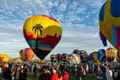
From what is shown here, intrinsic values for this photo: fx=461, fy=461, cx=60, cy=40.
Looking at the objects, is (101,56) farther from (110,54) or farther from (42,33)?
(42,33)

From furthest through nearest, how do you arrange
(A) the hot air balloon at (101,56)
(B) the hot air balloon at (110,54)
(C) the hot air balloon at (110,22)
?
(A) the hot air balloon at (101,56)
(B) the hot air balloon at (110,54)
(C) the hot air balloon at (110,22)

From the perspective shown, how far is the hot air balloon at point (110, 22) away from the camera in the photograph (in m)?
22.0

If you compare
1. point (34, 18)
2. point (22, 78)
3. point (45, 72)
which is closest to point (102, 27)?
point (22, 78)

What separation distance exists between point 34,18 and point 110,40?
1158 cm

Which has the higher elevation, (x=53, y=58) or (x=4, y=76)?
(x=4, y=76)

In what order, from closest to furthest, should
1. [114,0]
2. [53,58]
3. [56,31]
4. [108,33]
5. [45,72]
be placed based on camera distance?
[45,72]
[114,0]
[108,33]
[56,31]
[53,58]

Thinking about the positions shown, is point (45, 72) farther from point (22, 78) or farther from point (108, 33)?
point (108, 33)

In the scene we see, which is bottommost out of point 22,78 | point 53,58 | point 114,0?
point 53,58

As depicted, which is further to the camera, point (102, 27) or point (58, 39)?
point (58, 39)

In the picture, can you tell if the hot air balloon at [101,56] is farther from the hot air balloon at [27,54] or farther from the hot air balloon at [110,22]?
the hot air balloon at [110,22]

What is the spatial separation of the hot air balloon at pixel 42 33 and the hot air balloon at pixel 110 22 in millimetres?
8611

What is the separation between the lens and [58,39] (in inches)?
1313

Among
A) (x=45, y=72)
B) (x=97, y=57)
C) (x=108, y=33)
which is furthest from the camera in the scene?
(x=97, y=57)

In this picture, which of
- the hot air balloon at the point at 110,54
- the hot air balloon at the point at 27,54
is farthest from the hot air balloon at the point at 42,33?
the hot air balloon at the point at 27,54
